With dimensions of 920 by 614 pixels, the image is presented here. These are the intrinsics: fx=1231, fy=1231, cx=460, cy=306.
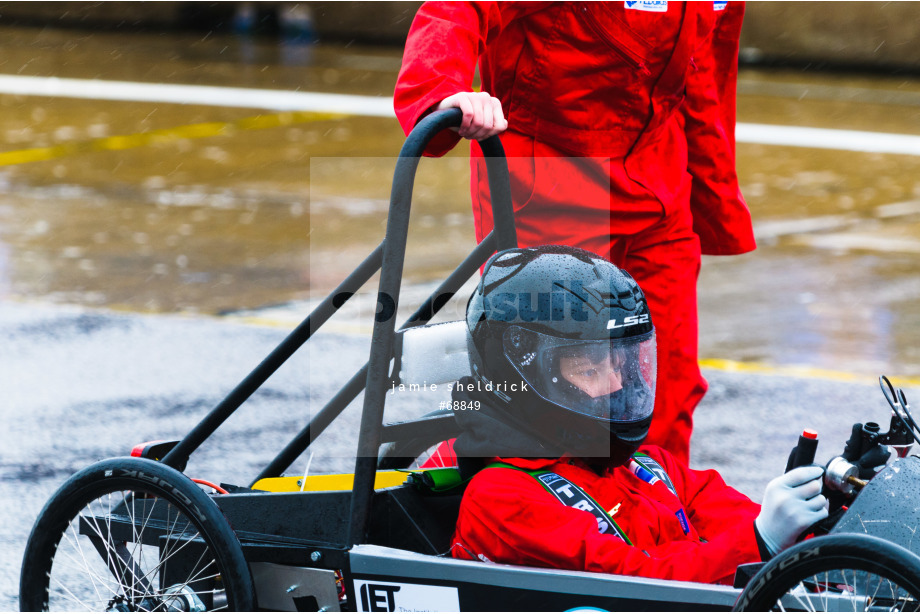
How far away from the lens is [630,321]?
2467 millimetres

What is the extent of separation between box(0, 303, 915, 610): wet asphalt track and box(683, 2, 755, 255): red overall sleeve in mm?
1066

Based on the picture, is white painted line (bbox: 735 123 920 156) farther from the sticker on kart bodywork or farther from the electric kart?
the sticker on kart bodywork

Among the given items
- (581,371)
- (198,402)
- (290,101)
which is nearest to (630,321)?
(581,371)

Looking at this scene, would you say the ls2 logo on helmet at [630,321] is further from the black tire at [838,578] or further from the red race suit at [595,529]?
the black tire at [838,578]

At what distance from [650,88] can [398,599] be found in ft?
4.70

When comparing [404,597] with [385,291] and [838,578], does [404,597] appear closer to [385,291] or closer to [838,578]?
[385,291]

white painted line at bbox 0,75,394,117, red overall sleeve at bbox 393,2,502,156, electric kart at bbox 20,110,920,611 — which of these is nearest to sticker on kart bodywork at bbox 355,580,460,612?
electric kart at bbox 20,110,920,611

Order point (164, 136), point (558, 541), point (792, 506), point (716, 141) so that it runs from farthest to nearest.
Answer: point (164, 136)
point (716, 141)
point (558, 541)
point (792, 506)

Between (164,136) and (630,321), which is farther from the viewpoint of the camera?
(164,136)

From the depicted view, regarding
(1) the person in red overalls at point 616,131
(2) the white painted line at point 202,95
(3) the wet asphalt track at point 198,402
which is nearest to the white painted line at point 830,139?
(2) the white painted line at point 202,95

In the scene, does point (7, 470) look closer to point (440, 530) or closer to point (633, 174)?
point (440, 530)

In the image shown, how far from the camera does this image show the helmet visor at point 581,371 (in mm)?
2441

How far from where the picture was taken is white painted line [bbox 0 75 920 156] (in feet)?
34.2

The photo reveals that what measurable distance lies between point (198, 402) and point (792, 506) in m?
3.20
